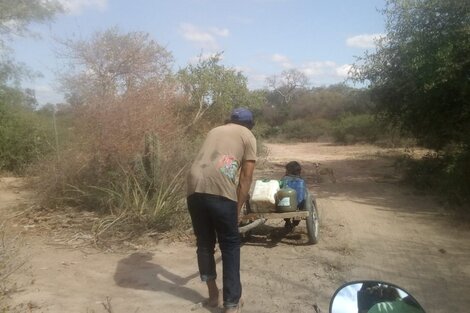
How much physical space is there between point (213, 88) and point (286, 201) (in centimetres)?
992

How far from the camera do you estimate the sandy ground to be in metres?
4.39

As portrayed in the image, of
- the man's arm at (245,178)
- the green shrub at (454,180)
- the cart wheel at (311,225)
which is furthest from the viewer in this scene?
the green shrub at (454,180)

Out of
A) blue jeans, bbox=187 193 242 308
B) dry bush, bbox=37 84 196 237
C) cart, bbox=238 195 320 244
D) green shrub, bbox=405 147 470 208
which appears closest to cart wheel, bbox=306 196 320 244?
cart, bbox=238 195 320 244

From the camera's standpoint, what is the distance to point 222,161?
3.98 m

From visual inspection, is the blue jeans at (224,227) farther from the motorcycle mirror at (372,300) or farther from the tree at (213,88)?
the tree at (213,88)

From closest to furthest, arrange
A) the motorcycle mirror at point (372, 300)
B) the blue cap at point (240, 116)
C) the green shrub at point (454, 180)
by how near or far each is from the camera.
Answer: the motorcycle mirror at point (372, 300), the blue cap at point (240, 116), the green shrub at point (454, 180)

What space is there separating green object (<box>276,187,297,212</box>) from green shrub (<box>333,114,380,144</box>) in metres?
22.5

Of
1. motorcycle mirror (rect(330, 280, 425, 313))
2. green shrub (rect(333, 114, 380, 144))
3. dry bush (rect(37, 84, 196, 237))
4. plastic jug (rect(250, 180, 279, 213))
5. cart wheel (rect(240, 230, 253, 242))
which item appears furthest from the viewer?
green shrub (rect(333, 114, 380, 144))

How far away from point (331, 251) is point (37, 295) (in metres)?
3.51

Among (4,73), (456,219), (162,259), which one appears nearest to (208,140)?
(162,259)

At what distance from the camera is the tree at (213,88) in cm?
1407

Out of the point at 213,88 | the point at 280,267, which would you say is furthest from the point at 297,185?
the point at 213,88

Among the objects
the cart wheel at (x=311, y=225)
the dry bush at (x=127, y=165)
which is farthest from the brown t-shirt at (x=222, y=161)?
the dry bush at (x=127, y=165)

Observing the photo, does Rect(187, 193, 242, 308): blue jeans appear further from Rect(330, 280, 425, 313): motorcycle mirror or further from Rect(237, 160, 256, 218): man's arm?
Rect(330, 280, 425, 313): motorcycle mirror
